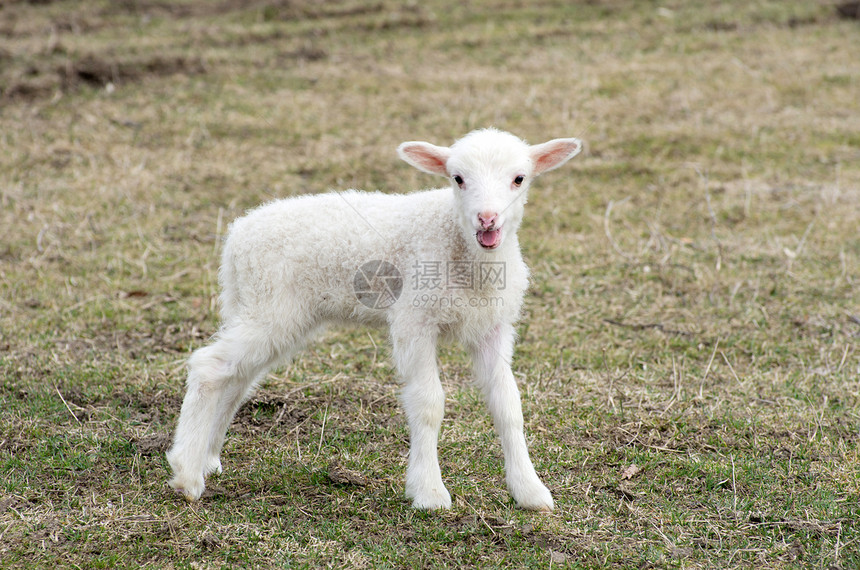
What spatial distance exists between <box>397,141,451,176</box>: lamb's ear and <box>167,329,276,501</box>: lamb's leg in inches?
47.7

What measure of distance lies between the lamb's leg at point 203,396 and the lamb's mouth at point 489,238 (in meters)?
1.25

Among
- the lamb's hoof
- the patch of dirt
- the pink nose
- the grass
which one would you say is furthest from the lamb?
the patch of dirt

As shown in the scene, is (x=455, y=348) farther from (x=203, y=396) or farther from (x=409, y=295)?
(x=203, y=396)

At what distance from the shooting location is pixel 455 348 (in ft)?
21.2

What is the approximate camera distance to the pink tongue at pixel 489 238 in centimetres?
419

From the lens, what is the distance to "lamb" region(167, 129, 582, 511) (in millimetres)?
4410

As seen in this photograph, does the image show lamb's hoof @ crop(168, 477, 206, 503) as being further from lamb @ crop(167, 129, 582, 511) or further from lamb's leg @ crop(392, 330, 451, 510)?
lamb's leg @ crop(392, 330, 451, 510)

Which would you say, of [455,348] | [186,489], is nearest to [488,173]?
[186,489]

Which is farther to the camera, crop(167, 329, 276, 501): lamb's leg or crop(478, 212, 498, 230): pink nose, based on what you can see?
crop(167, 329, 276, 501): lamb's leg

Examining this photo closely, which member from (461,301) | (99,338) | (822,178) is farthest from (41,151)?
(822,178)

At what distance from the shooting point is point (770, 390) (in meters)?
5.70

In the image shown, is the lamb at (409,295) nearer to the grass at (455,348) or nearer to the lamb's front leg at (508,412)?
the lamb's front leg at (508,412)

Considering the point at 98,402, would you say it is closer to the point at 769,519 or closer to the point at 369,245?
the point at 369,245

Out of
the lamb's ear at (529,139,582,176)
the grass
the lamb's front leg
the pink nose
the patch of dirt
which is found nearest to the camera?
the pink nose
